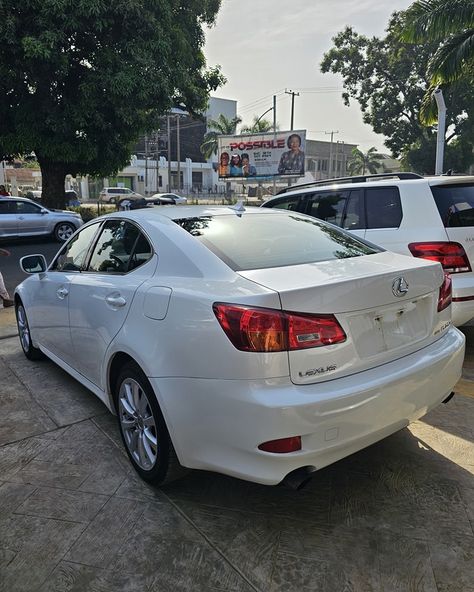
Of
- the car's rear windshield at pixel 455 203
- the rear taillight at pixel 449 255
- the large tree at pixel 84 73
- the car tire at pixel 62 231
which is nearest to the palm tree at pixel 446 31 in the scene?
the large tree at pixel 84 73

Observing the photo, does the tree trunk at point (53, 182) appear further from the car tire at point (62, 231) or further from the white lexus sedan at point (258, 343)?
the white lexus sedan at point (258, 343)

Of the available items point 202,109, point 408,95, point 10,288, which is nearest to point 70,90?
point 202,109

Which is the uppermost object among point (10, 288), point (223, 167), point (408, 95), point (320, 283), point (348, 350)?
point (408, 95)

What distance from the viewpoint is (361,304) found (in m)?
2.31

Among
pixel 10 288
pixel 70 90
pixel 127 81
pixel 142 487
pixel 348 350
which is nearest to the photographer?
pixel 348 350

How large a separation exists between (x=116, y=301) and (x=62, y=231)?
42.0 ft

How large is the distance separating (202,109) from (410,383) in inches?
719

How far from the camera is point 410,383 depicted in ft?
8.01

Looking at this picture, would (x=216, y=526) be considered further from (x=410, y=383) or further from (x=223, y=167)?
(x=223, y=167)

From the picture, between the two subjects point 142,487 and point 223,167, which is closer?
point 142,487

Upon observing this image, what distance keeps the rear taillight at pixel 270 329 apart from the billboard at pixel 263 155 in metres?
31.3

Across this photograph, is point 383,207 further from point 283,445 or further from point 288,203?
point 283,445

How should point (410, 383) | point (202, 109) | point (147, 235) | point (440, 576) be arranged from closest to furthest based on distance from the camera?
1. point (440, 576)
2. point (410, 383)
3. point (147, 235)
4. point (202, 109)

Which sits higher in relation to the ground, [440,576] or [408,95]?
[408,95]
